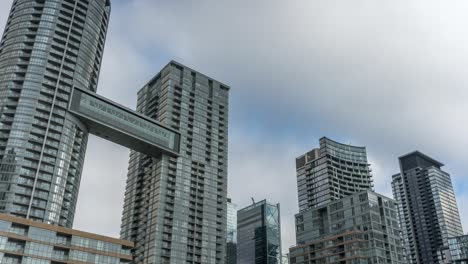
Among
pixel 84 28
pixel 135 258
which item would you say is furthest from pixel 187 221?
pixel 84 28

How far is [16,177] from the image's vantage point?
122438mm

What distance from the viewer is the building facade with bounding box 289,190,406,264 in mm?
127250

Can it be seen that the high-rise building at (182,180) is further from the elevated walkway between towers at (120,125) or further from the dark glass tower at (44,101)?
the dark glass tower at (44,101)

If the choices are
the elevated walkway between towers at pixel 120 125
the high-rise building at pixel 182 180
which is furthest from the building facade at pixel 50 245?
the elevated walkway between towers at pixel 120 125

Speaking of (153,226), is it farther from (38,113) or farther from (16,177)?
(38,113)

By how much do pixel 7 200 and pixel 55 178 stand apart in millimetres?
14055

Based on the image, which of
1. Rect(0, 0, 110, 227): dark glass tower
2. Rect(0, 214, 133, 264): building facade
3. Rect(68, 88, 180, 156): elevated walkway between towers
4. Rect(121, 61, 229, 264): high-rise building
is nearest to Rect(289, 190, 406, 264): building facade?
Rect(121, 61, 229, 264): high-rise building

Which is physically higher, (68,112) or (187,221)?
(68,112)

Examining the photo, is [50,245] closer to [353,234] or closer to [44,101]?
[44,101]

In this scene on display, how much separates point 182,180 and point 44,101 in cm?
4813

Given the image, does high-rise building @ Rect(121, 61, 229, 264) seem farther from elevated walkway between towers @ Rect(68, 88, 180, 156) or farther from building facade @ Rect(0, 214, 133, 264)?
building facade @ Rect(0, 214, 133, 264)

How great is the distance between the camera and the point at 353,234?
13050 centimetres

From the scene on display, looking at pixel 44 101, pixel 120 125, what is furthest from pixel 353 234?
pixel 44 101

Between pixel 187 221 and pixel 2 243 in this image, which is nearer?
pixel 2 243
